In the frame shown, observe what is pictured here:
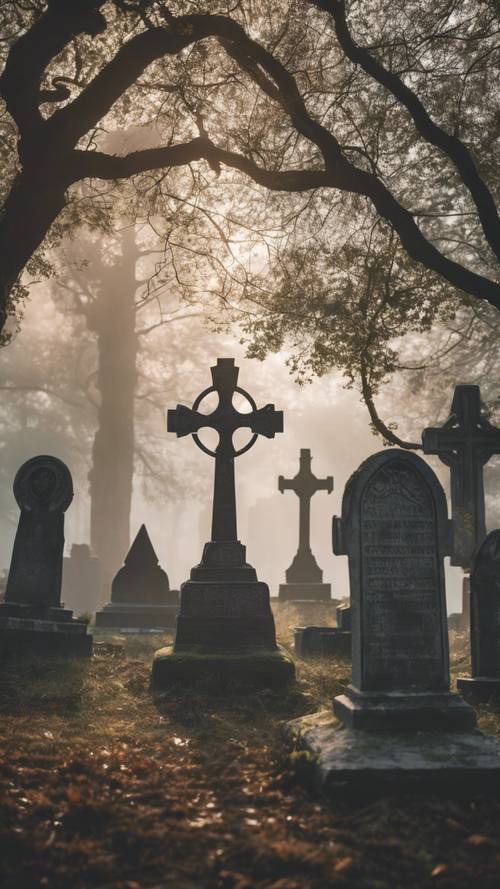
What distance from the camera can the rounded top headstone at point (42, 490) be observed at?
31.0 ft

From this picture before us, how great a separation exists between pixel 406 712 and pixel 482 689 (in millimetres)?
2415

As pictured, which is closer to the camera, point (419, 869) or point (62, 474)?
point (419, 869)

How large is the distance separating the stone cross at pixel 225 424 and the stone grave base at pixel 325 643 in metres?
2.02

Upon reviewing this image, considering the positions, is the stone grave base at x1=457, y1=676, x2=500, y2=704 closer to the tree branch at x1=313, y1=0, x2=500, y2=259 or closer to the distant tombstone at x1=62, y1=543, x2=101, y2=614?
the tree branch at x1=313, y1=0, x2=500, y2=259

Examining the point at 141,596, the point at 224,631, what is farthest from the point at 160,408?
the point at 224,631

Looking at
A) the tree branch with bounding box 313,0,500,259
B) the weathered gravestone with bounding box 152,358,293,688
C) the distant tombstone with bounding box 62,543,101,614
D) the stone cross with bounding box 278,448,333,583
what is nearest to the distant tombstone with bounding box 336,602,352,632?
the weathered gravestone with bounding box 152,358,293,688

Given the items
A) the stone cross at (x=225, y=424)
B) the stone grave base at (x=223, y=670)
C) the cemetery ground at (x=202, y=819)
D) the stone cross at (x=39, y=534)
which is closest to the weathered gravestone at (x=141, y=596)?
the stone cross at (x=39, y=534)

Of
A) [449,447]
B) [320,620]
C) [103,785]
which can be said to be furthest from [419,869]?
[320,620]

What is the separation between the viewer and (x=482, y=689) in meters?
6.79

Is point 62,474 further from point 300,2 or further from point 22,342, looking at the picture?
point 22,342

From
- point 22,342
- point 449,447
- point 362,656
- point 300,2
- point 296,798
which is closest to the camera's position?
point 296,798

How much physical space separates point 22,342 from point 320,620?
22281 millimetres

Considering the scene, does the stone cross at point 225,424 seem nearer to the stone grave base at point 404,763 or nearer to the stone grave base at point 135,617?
the stone grave base at point 135,617

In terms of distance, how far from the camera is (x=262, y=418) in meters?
9.42
